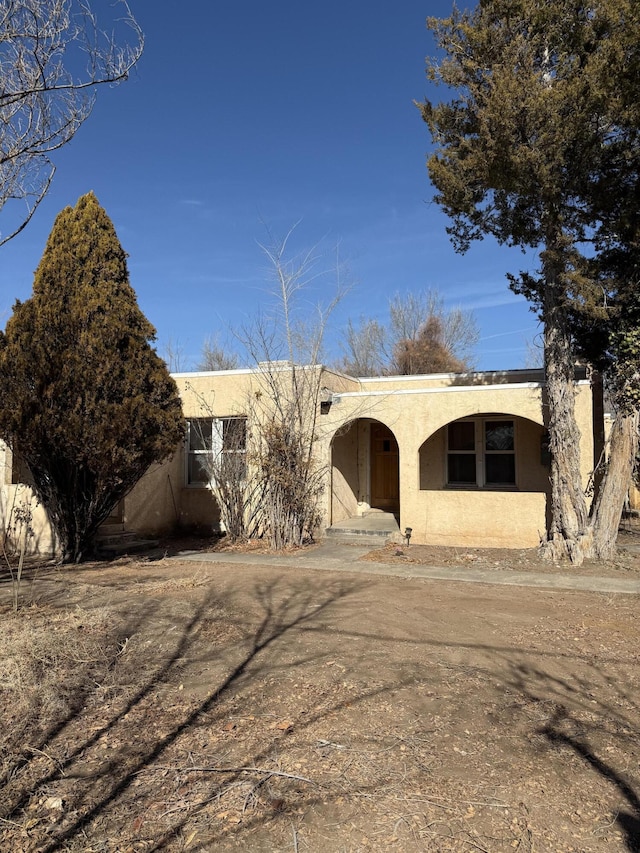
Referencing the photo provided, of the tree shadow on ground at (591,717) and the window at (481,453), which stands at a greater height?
the window at (481,453)

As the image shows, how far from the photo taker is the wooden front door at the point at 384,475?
15273 mm

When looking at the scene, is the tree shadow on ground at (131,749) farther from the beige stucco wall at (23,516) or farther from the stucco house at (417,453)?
the beige stucco wall at (23,516)

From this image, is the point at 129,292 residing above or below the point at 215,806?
above

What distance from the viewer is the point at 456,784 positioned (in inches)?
126

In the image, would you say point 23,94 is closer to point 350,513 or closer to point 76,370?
point 76,370

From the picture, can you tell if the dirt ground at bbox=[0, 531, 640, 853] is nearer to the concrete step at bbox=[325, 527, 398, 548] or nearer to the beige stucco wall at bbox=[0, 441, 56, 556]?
the concrete step at bbox=[325, 527, 398, 548]

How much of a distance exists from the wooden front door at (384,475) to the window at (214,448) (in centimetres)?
389

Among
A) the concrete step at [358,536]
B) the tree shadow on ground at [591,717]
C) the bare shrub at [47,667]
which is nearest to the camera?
the tree shadow on ground at [591,717]

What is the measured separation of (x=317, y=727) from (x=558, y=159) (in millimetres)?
8534

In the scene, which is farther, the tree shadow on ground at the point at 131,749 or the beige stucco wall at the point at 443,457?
the beige stucco wall at the point at 443,457

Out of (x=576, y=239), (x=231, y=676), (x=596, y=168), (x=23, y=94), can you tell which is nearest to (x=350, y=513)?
(x=576, y=239)

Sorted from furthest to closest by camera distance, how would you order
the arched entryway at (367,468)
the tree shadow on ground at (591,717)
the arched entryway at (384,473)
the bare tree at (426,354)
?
the bare tree at (426,354) < the arched entryway at (384,473) < the arched entryway at (367,468) < the tree shadow on ground at (591,717)

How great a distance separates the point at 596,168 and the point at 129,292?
7.71 m

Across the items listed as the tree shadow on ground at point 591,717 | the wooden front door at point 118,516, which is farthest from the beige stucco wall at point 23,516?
the tree shadow on ground at point 591,717
